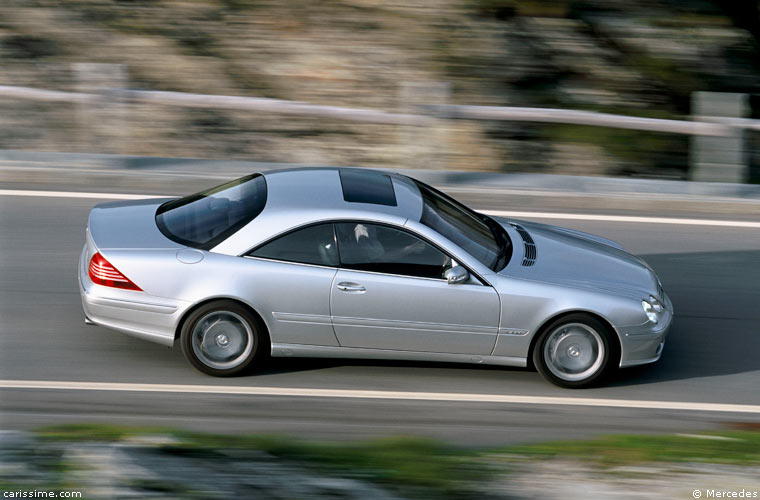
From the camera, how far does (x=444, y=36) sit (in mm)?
17438

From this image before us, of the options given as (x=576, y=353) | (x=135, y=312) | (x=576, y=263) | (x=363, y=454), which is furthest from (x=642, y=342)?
(x=135, y=312)

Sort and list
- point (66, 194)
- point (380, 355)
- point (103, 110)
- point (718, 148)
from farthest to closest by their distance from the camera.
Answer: point (718, 148)
point (103, 110)
point (66, 194)
point (380, 355)

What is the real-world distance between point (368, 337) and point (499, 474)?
72.6 inches

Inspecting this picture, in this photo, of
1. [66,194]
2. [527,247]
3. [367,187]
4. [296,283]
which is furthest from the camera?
[66,194]

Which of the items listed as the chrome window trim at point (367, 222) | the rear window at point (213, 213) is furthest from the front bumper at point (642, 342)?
the rear window at point (213, 213)

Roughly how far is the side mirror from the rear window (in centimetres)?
138

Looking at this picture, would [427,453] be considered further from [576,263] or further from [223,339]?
[576,263]

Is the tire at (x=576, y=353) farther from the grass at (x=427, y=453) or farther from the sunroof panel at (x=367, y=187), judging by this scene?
the sunroof panel at (x=367, y=187)

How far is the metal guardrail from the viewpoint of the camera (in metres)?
10.8

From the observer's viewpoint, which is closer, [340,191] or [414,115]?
[340,191]

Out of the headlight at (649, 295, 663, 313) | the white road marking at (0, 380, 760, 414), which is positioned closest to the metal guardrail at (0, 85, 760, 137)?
the headlight at (649, 295, 663, 313)

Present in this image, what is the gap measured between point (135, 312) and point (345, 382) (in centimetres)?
154

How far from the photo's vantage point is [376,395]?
6641 millimetres

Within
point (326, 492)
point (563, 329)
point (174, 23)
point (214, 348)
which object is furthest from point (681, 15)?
point (326, 492)
